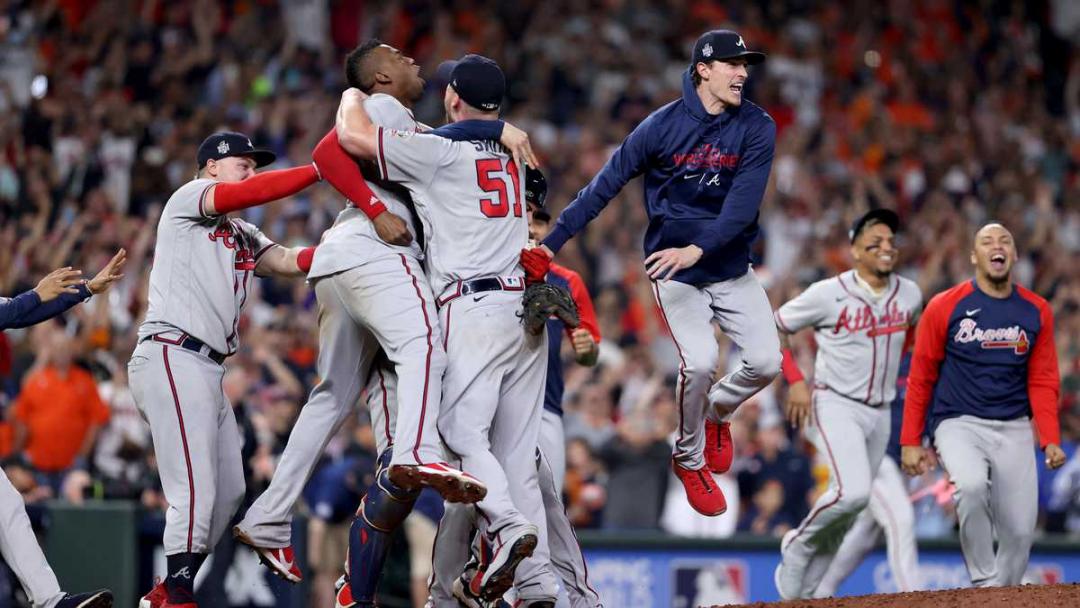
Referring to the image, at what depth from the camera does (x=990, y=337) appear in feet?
28.1

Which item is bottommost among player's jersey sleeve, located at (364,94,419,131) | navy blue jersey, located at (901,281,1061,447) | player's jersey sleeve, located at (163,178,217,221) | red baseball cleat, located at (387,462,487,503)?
red baseball cleat, located at (387,462,487,503)

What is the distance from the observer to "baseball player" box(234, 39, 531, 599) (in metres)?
6.62

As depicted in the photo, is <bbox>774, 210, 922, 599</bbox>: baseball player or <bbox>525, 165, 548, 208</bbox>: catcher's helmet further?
<bbox>774, 210, 922, 599</bbox>: baseball player

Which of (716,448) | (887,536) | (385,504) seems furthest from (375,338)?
(887,536)

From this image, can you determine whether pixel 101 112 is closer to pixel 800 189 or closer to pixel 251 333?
pixel 251 333

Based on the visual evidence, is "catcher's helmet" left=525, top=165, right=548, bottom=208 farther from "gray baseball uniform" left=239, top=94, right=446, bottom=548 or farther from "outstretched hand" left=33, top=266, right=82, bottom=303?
"outstretched hand" left=33, top=266, right=82, bottom=303

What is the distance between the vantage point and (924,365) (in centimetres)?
872

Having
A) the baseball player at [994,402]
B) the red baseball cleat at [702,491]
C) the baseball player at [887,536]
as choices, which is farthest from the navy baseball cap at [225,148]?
the baseball player at [887,536]

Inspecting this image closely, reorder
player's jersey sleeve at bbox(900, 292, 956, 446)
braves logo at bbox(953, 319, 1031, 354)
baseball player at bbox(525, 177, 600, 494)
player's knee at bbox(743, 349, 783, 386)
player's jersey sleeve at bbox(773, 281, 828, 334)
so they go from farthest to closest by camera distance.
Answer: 1. player's jersey sleeve at bbox(773, 281, 828, 334)
2. player's jersey sleeve at bbox(900, 292, 956, 446)
3. braves logo at bbox(953, 319, 1031, 354)
4. baseball player at bbox(525, 177, 600, 494)
5. player's knee at bbox(743, 349, 783, 386)

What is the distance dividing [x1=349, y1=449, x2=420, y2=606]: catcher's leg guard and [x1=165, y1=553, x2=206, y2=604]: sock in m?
0.71

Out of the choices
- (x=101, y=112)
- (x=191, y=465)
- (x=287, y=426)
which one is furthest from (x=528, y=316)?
(x=101, y=112)

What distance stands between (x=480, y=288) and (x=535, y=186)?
1131 mm

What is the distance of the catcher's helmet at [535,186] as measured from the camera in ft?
25.6

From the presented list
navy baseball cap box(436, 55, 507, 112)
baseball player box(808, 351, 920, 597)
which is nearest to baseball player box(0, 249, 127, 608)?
navy baseball cap box(436, 55, 507, 112)
